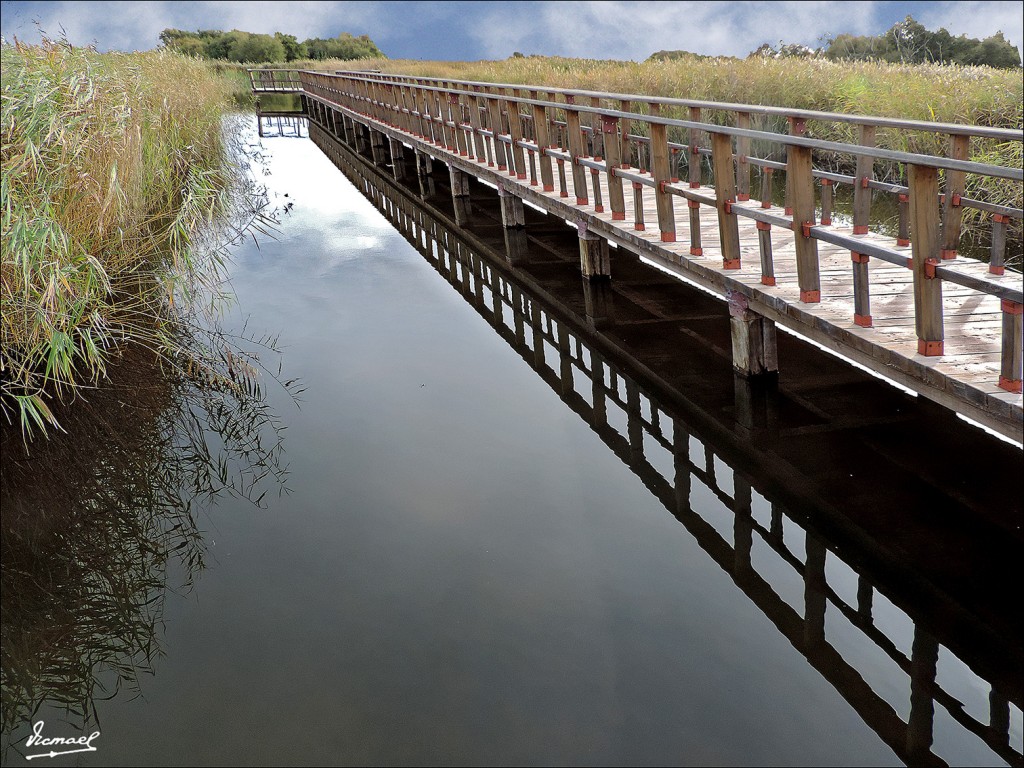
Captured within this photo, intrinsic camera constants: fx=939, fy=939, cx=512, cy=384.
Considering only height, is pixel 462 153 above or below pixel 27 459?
above

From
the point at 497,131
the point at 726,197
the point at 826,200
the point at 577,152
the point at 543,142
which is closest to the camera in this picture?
the point at 726,197

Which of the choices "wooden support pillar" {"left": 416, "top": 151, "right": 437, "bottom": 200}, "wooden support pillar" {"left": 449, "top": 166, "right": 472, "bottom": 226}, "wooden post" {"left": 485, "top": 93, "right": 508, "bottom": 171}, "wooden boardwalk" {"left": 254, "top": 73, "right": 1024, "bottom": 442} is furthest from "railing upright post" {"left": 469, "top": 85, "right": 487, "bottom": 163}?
"wooden support pillar" {"left": 416, "top": 151, "right": 437, "bottom": 200}

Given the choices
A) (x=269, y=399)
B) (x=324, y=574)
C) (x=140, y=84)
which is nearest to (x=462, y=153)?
(x=140, y=84)

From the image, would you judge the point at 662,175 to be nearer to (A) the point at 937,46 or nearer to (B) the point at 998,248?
(B) the point at 998,248

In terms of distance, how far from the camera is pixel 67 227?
5.79 meters

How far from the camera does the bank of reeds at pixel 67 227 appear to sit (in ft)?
17.1

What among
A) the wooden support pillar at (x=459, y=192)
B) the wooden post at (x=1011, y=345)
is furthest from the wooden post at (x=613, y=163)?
the wooden support pillar at (x=459, y=192)

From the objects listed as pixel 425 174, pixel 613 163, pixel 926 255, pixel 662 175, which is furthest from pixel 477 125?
pixel 926 255

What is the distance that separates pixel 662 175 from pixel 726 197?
0.79m

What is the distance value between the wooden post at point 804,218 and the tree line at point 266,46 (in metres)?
64.5

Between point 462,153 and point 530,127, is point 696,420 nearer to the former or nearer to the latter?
point 462,153

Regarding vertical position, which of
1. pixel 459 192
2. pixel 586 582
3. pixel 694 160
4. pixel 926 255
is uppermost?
pixel 694 160

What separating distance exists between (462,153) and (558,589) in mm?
8676

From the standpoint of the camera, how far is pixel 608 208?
7.63 m
